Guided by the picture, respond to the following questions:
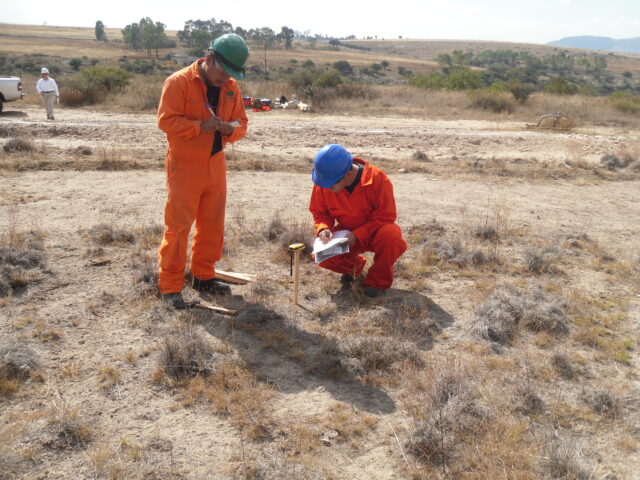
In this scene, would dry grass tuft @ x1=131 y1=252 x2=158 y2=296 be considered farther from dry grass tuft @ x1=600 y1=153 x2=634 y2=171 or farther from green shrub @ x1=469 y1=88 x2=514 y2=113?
green shrub @ x1=469 y1=88 x2=514 y2=113

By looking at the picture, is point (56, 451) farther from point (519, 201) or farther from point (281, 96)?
point (281, 96)

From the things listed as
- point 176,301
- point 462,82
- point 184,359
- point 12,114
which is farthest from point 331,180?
point 462,82

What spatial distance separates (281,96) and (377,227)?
17452 millimetres

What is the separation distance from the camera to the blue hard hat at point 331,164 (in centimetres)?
418

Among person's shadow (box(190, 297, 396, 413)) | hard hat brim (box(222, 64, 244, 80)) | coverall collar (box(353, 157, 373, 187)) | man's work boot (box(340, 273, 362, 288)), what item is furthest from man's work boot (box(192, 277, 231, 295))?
hard hat brim (box(222, 64, 244, 80))

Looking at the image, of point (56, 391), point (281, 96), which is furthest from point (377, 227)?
point (281, 96)

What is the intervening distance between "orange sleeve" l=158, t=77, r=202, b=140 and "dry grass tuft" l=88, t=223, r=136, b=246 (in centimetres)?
213

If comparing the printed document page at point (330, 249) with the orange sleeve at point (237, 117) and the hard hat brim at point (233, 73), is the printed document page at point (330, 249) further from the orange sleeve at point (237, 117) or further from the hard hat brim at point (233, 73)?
the hard hat brim at point (233, 73)

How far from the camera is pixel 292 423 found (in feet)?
A: 10.1

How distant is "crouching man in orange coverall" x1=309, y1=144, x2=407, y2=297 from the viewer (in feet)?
14.6

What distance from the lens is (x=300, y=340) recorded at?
4004 millimetres

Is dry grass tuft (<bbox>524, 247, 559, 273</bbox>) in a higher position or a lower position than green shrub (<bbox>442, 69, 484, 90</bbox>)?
lower

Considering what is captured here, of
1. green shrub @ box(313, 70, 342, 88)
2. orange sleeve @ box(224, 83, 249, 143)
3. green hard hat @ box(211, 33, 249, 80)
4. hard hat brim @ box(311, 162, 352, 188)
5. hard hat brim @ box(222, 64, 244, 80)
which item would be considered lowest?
hard hat brim @ box(311, 162, 352, 188)

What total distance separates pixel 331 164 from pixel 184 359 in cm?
183
